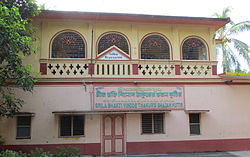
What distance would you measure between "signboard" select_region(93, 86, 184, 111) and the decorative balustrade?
557 millimetres

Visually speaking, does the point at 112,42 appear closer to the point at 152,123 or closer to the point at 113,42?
the point at 113,42

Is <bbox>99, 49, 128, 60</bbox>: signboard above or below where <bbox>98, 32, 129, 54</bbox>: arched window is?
below

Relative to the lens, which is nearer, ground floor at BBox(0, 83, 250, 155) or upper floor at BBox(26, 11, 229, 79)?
ground floor at BBox(0, 83, 250, 155)

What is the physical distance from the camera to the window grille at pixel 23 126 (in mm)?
9102

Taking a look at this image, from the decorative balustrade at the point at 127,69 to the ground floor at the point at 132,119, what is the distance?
0.44m

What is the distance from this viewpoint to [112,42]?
10.0 metres

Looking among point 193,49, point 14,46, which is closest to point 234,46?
point 193,49

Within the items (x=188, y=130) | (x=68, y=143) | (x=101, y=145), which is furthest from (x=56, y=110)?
(x=188, y=130)

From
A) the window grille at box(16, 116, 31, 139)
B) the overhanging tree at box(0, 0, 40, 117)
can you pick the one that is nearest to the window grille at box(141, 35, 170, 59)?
the overhanging tree at box(0, 0, 40, 117)

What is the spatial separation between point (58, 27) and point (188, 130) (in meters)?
7.05

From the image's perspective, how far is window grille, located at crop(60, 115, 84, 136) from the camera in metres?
9.38

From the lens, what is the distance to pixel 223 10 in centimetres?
1805

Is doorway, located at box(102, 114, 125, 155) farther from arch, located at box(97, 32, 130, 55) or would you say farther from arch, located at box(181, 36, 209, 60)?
arch, located at box(181, 36, 209, 60)

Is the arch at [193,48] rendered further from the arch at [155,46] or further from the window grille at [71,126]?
the window grille at [71,126]
